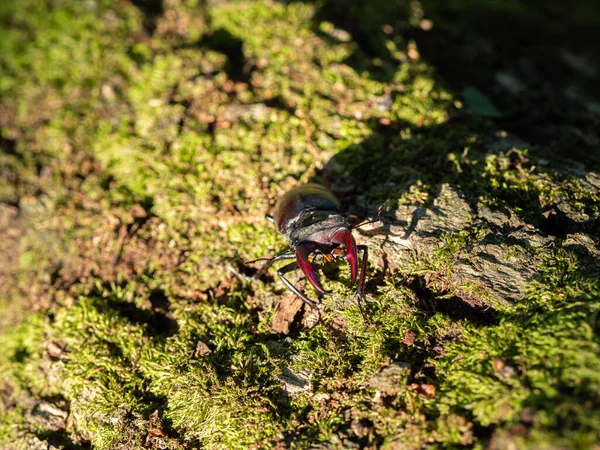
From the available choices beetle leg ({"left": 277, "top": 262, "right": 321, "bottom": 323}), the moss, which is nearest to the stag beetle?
beetle leg ({"left": 277, "top": 262, "right": 321, "bottom": 323})

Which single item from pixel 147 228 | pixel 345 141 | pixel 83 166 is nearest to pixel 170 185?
pixel 147 228

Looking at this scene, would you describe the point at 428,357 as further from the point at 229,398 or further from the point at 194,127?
the point at 194,127

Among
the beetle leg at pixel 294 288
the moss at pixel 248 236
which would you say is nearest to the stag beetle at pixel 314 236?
the beetle leg at pixel 294 288

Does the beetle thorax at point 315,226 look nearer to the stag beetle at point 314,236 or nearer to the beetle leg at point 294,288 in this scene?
the stag beetle at point 314,236

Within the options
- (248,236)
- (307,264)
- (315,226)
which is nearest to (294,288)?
(307,264)

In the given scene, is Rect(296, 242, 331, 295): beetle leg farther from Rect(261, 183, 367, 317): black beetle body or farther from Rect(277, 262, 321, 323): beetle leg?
Rect(277, 262, 321, 323): beetle leg

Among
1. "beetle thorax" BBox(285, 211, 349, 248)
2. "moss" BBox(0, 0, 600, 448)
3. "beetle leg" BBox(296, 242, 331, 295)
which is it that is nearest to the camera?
"moss" BBox(0, 0, 600, 448)

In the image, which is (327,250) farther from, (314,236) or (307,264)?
(307,264)
